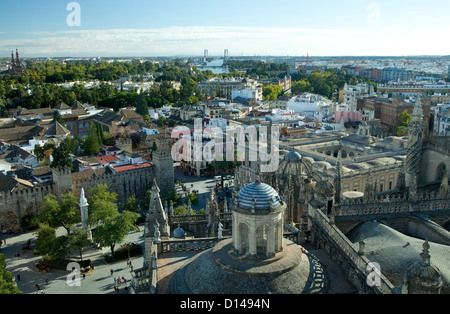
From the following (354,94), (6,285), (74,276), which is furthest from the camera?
(354,94)

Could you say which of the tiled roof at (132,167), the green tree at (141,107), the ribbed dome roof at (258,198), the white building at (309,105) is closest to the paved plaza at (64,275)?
the tiled roof at (132,167)

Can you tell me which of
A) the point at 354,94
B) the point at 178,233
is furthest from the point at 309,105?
the point at 178,233

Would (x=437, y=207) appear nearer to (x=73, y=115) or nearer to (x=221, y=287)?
(x=221, y=287)

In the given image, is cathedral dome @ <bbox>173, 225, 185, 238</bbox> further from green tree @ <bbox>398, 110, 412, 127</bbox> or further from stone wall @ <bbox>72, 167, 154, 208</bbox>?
green tree @ <bbox>398, 110, 412, 127</bbox>

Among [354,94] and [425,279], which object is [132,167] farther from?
[354,94]

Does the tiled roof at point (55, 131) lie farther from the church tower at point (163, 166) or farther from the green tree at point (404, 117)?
the green tree at point (404, 117)

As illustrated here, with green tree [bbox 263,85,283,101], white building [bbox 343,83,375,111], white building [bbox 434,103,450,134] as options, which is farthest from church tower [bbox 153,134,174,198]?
green tree [bbox 263,85,283,101]

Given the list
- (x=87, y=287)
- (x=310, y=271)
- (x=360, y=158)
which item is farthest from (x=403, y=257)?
(x=360, y=158)
